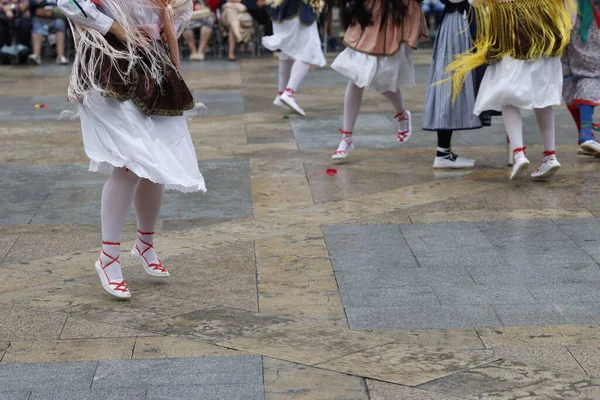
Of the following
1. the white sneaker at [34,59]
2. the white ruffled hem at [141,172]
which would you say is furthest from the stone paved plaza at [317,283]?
the white sneaker at [34,59]

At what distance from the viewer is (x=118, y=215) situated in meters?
5.05

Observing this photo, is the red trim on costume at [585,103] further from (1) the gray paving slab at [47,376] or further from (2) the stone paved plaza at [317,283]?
(1) the gray paving slab at [47,376]

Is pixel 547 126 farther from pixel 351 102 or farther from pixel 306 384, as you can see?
pixel 306 384

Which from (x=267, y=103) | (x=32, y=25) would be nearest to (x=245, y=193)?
(x=267, y=103)

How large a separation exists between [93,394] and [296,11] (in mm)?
7892

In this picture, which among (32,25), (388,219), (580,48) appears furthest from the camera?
(32,25)

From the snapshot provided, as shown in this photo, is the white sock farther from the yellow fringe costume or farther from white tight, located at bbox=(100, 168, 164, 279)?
white tight, located at bbox=(100, 168, 164, 279)

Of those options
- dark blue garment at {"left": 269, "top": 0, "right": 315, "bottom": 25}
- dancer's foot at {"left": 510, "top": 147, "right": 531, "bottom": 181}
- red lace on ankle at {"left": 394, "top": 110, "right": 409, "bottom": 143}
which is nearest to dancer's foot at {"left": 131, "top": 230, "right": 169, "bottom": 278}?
dancer's foot at {"left": 510, "top": 147, "right": 531, "bottom": 181}

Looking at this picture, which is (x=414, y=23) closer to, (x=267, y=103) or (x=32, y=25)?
(x=267, y=103)

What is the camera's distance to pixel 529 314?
470cm

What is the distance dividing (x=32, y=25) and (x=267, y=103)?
7369mm

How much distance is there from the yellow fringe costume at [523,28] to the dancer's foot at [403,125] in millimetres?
1544

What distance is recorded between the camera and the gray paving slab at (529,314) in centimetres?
459

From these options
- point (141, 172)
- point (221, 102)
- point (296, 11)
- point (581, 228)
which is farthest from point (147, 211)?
point (221, 102)
